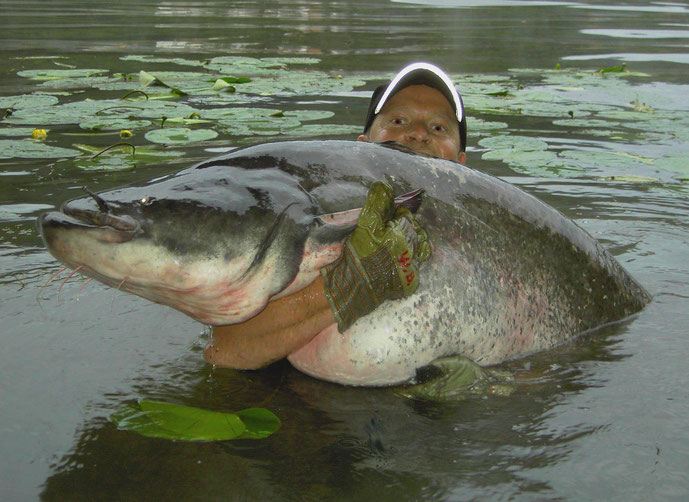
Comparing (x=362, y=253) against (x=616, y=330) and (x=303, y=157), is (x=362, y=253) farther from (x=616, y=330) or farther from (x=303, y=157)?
(x=616, y=330)

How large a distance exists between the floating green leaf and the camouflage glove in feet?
1.22

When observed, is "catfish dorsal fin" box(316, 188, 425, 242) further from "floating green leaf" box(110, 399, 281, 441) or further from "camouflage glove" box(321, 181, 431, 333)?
"floating green leaf" box(110, 399, 281, 441)

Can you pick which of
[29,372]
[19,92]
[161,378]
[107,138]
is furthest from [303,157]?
[19,92]

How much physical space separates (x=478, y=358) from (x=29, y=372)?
1.41 meters

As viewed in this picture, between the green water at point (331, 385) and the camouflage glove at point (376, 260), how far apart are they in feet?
1.04

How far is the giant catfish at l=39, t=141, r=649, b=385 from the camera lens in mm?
2102

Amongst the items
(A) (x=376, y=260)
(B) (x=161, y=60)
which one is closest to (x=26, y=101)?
(B) (x=161, y=60)

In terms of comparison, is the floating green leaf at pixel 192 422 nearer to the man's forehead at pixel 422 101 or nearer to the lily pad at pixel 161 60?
the man's forehead at pixel 422 101

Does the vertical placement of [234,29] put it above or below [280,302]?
above

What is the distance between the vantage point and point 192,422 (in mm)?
2238

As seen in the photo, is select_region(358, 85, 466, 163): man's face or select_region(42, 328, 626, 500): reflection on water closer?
select_region(42, 328, 626, 500): reflection on water

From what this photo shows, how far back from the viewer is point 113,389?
251 cm

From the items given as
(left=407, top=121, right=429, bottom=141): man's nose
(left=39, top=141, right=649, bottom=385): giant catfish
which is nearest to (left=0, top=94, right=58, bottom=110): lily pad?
(left=407, top=121, right=429, bottom=141): man's nose

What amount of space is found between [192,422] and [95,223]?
596mm
